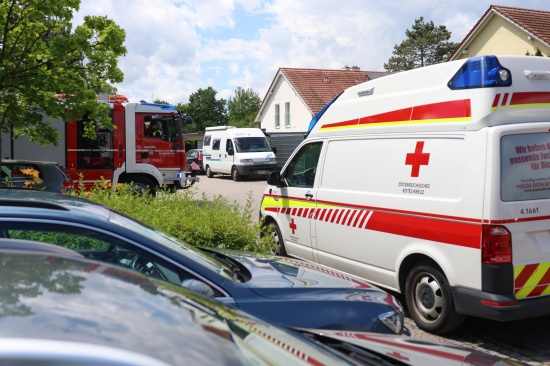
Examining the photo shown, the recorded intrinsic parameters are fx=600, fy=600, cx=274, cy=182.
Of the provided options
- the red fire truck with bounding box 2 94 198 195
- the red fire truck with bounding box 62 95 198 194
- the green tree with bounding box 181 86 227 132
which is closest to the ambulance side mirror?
the red fire truck with bounding box 62 95 198 194

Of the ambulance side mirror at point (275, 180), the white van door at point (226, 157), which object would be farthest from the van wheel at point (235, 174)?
the ambulance side mirror at point (275, 180)

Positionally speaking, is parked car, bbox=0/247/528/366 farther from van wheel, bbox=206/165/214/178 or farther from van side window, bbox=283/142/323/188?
van wheel, bbox=206/165/214/178

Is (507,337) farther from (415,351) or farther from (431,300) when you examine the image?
(415,351)

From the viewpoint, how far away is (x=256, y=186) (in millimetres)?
27234

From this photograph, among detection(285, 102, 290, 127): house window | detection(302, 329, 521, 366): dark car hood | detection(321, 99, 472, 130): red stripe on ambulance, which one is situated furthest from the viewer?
detection(285, 102, 290, 127): house window

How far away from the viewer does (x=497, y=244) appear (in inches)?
205

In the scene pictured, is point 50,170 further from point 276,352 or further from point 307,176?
point 276,352

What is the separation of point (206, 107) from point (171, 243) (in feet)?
415

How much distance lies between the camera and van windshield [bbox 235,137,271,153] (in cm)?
3070

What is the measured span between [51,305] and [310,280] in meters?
2.66

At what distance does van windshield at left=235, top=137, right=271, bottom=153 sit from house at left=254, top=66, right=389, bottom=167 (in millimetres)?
13900

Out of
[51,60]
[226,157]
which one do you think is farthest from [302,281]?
[226,157]

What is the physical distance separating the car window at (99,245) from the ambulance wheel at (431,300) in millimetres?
3153

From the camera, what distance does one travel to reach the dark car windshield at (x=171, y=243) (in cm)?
362
